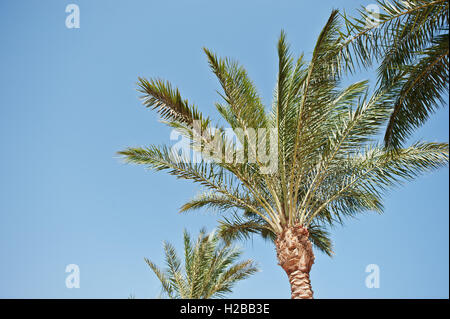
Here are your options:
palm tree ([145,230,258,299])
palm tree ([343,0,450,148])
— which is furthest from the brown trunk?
palm tree ([145,230,258,299])

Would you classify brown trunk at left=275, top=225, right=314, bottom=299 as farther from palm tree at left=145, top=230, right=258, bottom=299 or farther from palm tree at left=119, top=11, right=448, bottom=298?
palm tree at left=145, top=230, right=258, bottom=299

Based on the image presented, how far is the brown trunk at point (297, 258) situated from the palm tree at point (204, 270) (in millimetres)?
5506

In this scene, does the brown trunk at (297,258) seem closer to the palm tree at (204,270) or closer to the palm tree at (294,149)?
the palm tree at (294,149)

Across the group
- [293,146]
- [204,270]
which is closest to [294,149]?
[293,146]

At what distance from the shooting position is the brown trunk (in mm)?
6246

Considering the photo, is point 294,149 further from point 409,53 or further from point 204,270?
point 204,270

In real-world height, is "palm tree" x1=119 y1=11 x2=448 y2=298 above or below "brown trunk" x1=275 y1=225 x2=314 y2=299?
above

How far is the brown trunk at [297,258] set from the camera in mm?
6246

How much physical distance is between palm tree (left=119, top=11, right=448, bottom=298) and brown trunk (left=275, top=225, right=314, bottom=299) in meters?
0.02

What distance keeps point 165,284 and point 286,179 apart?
7.70 meters
